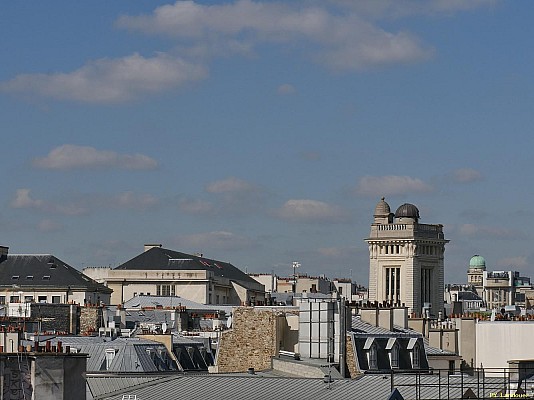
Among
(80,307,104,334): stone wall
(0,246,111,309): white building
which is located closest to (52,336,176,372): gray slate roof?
(80,307,104,334): stone wall

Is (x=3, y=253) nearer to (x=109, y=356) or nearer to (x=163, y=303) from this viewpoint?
(x=163, y=303)

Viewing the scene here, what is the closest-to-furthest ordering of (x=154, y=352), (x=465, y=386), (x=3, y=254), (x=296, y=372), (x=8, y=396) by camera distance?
(x=8, y=396)
(x=465, y=386)
(x=296, y=372)
(x=154, y=352)
(x=3, y=254)

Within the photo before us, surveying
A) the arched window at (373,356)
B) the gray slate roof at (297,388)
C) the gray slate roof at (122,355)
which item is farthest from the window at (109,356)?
the gray slate roof at (297,388)

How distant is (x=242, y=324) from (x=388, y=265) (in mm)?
143250

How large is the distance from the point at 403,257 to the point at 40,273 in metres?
65.3

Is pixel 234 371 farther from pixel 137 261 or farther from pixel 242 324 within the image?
pixel 137 261

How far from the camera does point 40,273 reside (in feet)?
443

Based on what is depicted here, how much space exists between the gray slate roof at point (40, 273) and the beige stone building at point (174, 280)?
1701cm

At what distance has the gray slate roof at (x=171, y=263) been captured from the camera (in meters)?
160

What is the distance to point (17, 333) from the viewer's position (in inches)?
2057

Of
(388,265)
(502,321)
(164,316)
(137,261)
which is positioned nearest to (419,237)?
(388,265)

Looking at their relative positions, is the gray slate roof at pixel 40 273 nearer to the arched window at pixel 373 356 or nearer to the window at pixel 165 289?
the window at pixel 165 289

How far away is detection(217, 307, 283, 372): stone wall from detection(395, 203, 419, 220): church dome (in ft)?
480

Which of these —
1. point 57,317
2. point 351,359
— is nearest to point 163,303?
point 57,317
